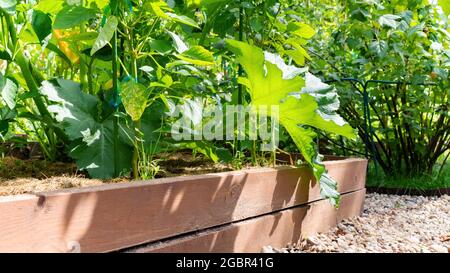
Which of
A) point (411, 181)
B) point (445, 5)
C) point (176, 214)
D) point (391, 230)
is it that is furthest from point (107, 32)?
point (411, 181)

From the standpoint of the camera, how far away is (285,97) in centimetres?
142

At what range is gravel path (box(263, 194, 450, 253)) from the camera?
1.60m

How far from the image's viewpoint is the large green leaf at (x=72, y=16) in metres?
1.12

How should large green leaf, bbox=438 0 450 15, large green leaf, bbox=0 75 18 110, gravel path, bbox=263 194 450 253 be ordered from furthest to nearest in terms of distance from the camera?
large green leaf, bbox=438 0 450 15 < gravel path, bbox=263 194 450 253 < large green leaf, bbox=0 75 18 110

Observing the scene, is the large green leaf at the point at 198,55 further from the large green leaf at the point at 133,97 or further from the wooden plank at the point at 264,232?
the wooden plank at the point at 264,232

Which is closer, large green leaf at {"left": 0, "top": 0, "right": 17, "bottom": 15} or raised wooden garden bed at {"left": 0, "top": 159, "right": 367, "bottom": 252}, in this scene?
raised wooden garden bed at {"left": 0, "top": 159, "right": 367, "bottom": 252}

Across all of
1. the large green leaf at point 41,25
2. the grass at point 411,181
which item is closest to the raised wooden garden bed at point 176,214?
the large green leaf at point 41,25

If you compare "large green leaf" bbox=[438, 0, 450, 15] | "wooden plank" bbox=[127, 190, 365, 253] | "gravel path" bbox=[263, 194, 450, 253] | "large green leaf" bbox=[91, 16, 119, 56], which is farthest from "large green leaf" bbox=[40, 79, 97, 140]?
"large green leaf" bbox=[438, 0, 450, 15]

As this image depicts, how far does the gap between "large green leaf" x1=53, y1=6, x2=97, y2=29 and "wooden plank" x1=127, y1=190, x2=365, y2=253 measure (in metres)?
Result: 0.50

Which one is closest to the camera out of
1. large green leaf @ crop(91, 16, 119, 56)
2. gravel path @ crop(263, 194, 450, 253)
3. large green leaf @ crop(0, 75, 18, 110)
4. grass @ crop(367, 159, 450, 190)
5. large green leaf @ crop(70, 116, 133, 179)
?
large green leaf @ crop(91, 16, 119, 56)

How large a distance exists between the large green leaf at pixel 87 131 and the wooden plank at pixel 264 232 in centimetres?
26

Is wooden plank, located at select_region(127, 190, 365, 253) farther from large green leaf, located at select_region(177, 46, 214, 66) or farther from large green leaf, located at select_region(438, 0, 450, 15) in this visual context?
large green leaf, located at select_region(438, 0, 450, 15)

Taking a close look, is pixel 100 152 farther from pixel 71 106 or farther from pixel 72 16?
pixel 72 16
